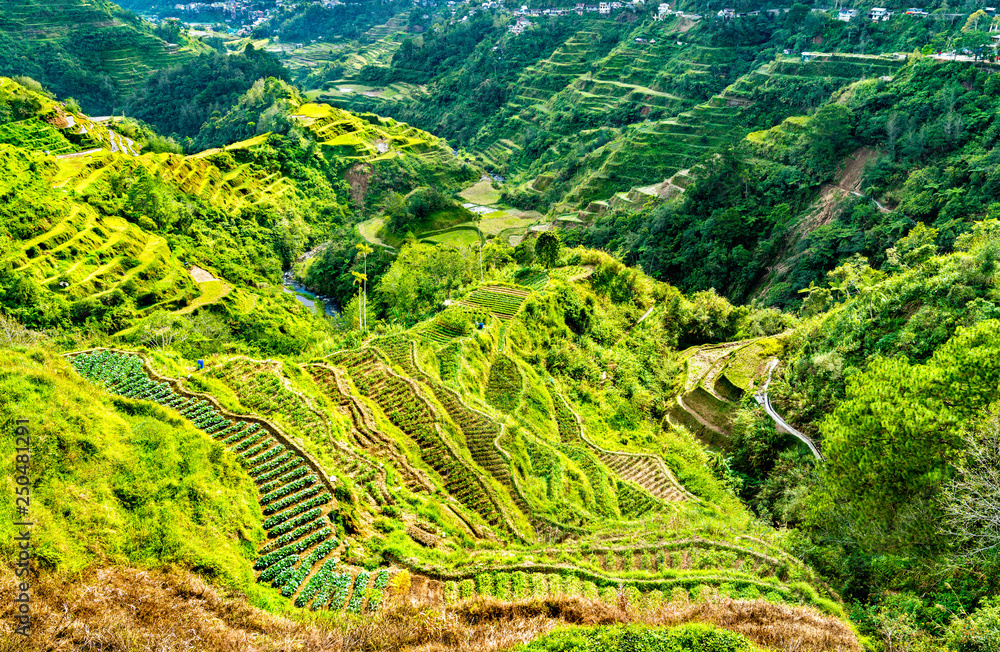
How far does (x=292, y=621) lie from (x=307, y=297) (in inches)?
1776

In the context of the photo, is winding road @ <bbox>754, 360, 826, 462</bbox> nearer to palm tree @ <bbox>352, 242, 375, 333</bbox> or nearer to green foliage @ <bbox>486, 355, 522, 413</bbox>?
green foliage @ <bbox>486, 355, 522, 413</bbox>

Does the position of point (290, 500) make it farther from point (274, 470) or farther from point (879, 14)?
point (879, 14)

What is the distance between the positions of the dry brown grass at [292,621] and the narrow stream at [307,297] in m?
40.8

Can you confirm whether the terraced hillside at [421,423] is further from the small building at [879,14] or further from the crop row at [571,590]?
the small building at [879,14]

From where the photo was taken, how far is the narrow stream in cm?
5069

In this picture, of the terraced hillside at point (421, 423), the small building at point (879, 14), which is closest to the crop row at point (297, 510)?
the terraced hillside at point (421, 423)

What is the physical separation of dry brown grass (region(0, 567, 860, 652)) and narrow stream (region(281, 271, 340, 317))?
4080 cm

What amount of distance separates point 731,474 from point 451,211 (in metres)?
43.9

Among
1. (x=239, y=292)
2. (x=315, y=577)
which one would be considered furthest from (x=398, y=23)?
(x=315, y=577)

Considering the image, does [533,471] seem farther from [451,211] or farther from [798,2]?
[798,2]

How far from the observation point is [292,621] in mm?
10656

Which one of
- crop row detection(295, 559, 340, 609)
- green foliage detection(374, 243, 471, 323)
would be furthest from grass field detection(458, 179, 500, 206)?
crop row detection(295, 559, 340, 609)

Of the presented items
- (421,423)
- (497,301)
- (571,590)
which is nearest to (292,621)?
(571,590)

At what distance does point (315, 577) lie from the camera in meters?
12.4
